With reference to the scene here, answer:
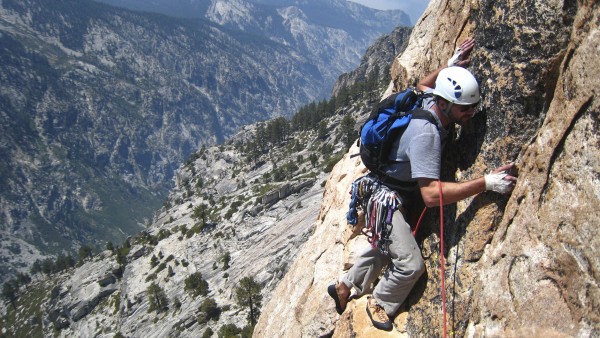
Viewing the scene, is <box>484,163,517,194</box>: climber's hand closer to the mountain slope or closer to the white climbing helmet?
the white climbing helmet

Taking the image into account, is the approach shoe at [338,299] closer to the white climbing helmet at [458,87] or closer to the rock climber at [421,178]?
the rock climber at [421,178]

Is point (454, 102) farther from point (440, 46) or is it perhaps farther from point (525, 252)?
point (440, 46)

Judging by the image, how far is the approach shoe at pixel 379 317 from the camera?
29.5 ft

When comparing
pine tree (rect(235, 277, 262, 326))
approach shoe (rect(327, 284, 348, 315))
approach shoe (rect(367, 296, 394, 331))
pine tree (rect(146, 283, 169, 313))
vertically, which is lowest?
pine tree (rect(146, 283, 169, 313))

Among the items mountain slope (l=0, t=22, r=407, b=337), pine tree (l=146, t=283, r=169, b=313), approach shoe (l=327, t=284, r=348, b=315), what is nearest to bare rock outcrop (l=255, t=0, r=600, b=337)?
approach shoe (l=327, t=284, r=348, b=315)

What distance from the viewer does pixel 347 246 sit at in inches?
498

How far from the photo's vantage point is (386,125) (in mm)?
7930

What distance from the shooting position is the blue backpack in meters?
7.79

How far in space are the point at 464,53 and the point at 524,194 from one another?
11.0 ft

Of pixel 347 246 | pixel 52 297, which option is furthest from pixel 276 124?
pixel 347 246

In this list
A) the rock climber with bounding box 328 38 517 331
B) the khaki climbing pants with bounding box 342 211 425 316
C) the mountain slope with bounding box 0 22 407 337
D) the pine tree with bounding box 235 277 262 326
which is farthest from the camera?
the mountain slope with bounding box 0 22 407 337

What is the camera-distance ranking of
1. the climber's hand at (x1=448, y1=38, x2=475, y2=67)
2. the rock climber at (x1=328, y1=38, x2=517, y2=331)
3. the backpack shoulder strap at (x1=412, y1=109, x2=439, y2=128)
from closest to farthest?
the rock climber at (x1=328, y1=38, x2=517, y2=331) → the backpack shoulder strap at (x1=412, y1=109, x2=439, y2=128) → the climber's hand at (x1=448, y1=38, x2=475, y2=67)

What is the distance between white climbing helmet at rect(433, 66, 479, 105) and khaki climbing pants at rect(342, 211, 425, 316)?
7.98 ft

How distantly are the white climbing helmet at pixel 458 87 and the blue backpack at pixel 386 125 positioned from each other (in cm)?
46
